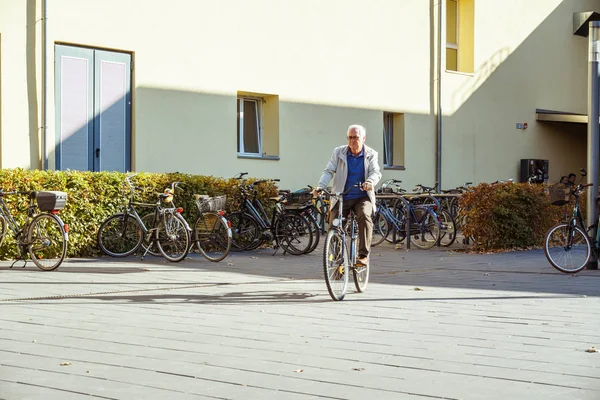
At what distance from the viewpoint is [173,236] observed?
13.1 m

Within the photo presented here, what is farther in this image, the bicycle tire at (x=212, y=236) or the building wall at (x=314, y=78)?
the building wall at (x=314, y=78)

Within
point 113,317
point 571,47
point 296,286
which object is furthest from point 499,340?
point 571,47

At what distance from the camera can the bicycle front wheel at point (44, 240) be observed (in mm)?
11664

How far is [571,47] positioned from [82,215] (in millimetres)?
17959

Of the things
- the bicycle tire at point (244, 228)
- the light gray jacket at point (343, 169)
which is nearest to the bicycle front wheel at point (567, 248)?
the light gray jacket at point (343, 169)

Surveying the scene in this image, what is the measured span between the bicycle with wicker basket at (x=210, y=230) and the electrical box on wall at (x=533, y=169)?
13801 millimetres

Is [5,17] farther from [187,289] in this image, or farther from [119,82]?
[187,289]

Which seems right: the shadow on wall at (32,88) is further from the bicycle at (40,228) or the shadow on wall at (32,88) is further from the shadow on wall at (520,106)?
the shadow on wall at (520,106)

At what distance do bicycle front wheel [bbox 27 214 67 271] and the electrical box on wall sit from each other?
629 inches

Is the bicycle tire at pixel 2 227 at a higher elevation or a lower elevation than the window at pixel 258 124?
lower

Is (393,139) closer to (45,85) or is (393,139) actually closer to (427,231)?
(427,231)

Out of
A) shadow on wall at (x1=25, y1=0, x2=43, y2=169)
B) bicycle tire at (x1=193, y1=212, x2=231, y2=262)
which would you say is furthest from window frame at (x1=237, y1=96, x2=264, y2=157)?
bicycle tire at (x1=193, y1=212, x2=231, y2=262)

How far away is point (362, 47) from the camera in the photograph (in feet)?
68.6

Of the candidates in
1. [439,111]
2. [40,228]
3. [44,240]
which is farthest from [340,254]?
[439,111]
